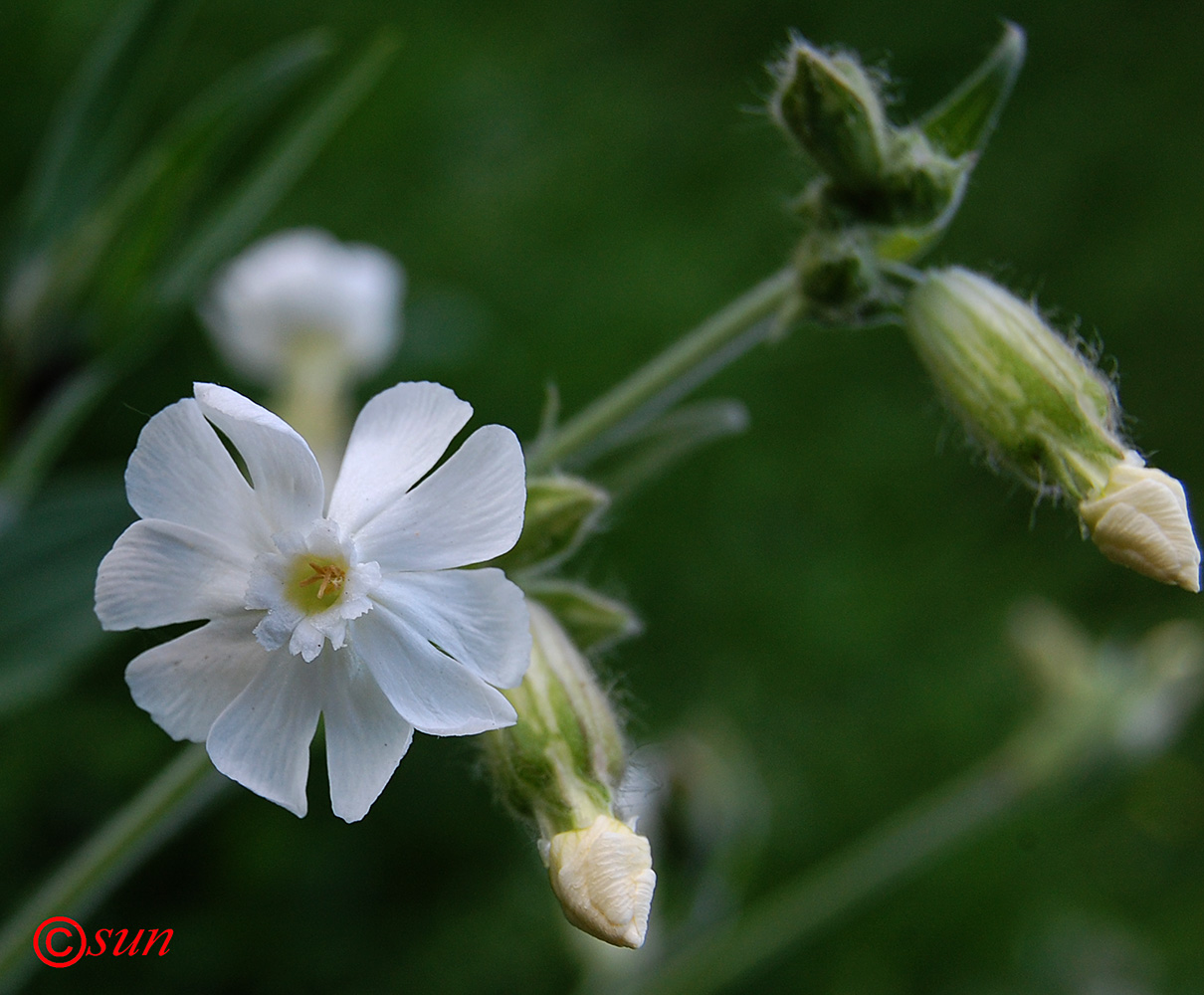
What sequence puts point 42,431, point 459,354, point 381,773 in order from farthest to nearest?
point 459,354
point 42,431
point 381,773

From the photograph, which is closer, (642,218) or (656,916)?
(656,916)

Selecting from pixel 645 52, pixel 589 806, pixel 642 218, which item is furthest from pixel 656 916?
pixel 645 52

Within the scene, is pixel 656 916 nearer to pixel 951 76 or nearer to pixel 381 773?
pixel 381 773

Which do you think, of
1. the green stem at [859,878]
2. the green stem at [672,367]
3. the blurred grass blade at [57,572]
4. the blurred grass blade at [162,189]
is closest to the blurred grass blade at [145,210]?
the blurred grass blade at [162,189]

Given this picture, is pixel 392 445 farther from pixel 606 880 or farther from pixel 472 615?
pixel 606 880

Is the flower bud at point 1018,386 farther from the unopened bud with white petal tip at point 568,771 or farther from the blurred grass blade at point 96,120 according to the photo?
the blurred grass blade at point 96,120

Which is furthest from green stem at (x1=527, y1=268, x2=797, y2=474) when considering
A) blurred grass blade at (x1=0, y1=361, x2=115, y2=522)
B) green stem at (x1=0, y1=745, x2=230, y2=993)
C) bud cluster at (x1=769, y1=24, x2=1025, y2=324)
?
blurred grass blade at (x1=0, y1=361, x2=115, y2=522)

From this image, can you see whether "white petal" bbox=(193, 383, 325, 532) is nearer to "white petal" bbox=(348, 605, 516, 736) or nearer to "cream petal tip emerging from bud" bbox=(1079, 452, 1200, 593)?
"white petal" bbox=(348, 605, 516, 736)

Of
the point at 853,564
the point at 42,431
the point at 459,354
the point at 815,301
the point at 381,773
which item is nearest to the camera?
the point at 381,773
